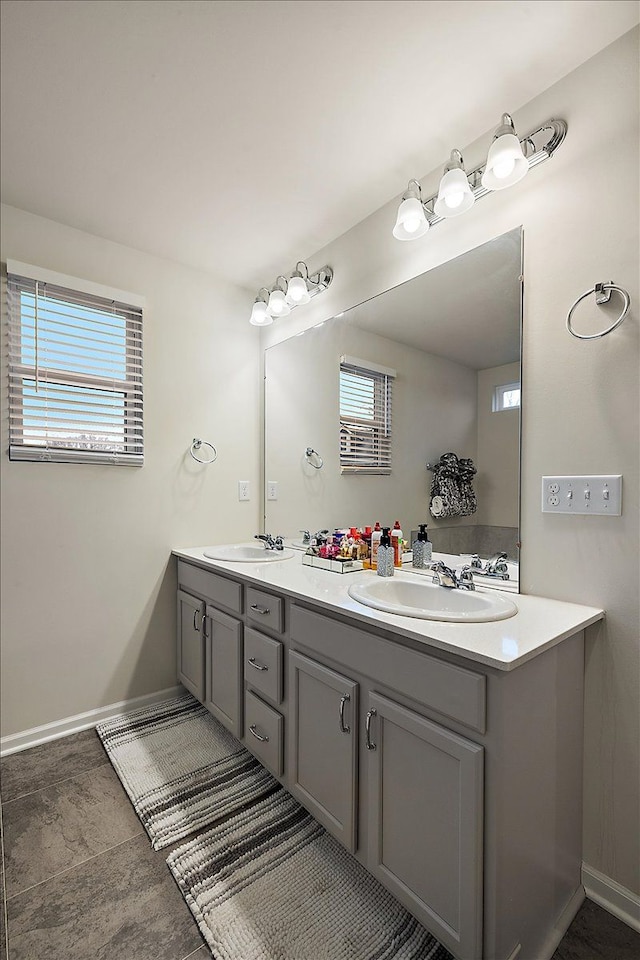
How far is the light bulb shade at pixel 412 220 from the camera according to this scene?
1.65m

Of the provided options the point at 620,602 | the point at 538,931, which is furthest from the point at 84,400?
the point at 538,931

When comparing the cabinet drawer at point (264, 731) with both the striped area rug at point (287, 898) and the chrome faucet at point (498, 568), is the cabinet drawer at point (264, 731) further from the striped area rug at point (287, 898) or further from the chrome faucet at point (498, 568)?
the chrome faucet at point (498, 568)

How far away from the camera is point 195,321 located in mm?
2557

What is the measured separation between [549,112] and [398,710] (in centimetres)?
183

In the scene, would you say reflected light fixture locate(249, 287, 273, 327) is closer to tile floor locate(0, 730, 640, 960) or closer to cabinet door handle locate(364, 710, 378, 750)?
cabinet door handle locate(364, 710, 378, 750)

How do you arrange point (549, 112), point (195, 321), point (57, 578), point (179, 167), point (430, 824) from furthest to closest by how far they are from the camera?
point (195, 321), point (57, 578), point (179, 167), point (549, 112), point (430, 824)

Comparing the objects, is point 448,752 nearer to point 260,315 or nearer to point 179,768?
point 179,768

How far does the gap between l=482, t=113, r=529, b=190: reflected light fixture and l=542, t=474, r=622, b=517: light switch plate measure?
3.06ft

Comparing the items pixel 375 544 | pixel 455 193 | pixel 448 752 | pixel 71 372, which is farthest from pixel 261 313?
pixel 448 752

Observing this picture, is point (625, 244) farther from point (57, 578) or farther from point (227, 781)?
point (57, 578)

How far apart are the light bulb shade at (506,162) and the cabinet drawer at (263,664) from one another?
1689 mm

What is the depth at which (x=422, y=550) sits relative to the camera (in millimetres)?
1809

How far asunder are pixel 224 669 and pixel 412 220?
1.97 metres

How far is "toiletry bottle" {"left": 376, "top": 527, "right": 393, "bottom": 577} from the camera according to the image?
1.78 metres
